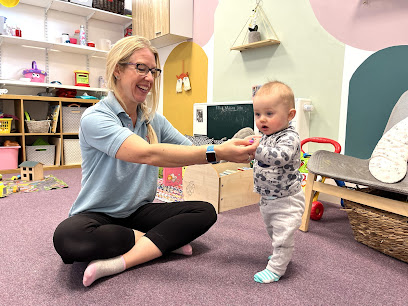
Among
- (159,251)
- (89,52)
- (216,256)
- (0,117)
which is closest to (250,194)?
(216,256)

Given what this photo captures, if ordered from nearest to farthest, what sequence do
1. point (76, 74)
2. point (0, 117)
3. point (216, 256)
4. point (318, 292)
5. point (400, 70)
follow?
point (318, 292) < point (216, 256) < point (400, 70) < point (0, 117) < point (76, 74)

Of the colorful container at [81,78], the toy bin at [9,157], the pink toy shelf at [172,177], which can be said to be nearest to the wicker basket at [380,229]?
the pink toy shelf at [172,177]

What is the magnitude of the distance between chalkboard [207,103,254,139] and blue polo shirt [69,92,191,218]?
1.29m

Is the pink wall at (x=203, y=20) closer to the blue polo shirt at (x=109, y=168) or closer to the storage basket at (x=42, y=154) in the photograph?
the storage basket at (x=42, y=154)

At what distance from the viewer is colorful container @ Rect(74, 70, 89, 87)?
3.57 m

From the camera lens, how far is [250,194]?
6.62 feet

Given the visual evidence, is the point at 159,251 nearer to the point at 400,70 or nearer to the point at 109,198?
the point at 109,198

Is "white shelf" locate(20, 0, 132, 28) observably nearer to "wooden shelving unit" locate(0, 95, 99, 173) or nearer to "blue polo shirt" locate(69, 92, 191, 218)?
"wooden shelving unit" locate(0, 95, 99, 173)

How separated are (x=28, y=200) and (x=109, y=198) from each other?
1189mm

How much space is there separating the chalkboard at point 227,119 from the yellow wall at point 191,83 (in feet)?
1.45

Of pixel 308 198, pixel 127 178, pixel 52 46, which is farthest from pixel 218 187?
pixel 52 46

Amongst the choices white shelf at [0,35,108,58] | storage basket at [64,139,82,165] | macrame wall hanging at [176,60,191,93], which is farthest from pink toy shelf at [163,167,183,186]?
white shelf at [0,35,108,58]

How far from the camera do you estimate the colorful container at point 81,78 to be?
3568mm

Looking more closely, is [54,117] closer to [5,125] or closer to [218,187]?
[5,125]
